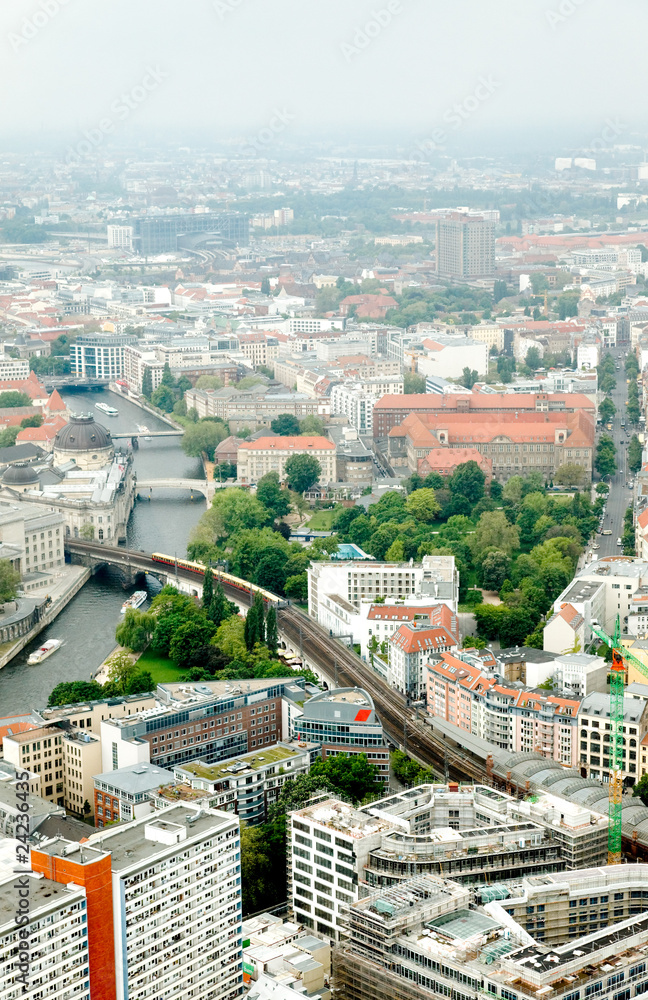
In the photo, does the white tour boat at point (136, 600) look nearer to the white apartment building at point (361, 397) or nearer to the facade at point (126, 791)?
the facade at point (126, 791)

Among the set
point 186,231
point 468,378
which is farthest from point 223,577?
point 186,231

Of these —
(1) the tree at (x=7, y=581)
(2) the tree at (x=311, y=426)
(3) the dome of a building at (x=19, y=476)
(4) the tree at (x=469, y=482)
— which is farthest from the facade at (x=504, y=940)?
(2) the tree at (x=311, y=426)

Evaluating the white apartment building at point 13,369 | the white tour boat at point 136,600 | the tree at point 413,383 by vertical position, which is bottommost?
the white tour boat at point 136,600

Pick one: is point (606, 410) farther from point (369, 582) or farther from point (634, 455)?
point (369, 582)

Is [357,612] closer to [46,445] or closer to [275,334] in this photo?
[46,445]

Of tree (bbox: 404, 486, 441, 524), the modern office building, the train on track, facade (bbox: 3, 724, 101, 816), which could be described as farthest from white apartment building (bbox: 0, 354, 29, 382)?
the modern office building

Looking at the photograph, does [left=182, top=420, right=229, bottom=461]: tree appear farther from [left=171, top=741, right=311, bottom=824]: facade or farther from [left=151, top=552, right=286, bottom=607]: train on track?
[left=171, top=741, right=311, bottom=824]: facade
